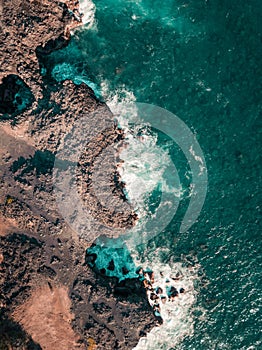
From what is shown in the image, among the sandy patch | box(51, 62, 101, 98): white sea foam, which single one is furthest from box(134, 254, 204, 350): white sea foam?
box(51, 62, 101, 98): white sea foam

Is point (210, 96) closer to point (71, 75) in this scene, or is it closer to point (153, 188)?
point (153, 188)

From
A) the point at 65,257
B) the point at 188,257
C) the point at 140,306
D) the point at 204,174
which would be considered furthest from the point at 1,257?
the point at 204,174

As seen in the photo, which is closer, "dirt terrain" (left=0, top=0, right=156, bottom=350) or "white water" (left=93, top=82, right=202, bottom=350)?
"dirt terrain" (left=0, top=0, right=156, bottom=350)

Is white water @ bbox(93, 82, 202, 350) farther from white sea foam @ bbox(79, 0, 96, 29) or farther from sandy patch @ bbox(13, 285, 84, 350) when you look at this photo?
sandy patch @ bbox(13, 285, 84, 350)

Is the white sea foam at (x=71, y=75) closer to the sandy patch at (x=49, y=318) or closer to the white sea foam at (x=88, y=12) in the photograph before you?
the white sea foam at (x=88, y=12)

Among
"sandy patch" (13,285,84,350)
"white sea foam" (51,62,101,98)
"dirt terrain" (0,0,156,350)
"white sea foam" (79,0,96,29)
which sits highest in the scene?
"white sea foam" (79,0,96,29)

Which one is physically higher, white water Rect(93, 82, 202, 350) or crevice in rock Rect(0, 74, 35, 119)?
crevice in rock Rect(0, 74, 35, 119)
